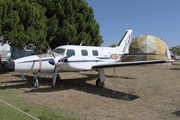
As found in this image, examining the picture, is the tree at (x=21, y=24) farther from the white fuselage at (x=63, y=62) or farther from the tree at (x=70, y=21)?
the white fuselage at (x=63, y=62)

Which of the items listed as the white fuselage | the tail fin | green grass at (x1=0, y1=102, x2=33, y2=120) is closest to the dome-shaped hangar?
the tail fin

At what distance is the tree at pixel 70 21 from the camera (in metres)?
17.2

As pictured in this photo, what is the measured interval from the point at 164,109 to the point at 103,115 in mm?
2533

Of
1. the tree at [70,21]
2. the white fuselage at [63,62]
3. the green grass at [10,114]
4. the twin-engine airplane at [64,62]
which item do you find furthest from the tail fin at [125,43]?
the green grass at [10,114]

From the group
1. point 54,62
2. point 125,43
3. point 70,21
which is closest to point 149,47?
point 125,43

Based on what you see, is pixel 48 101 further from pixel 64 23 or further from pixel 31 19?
pixel 64 23

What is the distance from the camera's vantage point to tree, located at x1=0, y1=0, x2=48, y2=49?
42.7 ft

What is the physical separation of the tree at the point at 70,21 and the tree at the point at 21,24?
1.91 m

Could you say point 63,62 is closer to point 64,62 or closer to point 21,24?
point 64,62

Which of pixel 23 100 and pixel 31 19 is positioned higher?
pixel 31 19

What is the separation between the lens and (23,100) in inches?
266

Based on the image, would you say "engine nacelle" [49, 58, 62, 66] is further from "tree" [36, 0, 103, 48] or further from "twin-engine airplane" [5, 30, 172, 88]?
"tree" [36, 0, 103, 48]

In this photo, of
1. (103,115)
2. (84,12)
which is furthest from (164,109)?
(84,12)

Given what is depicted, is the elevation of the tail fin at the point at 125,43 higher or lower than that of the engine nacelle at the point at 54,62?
higher
